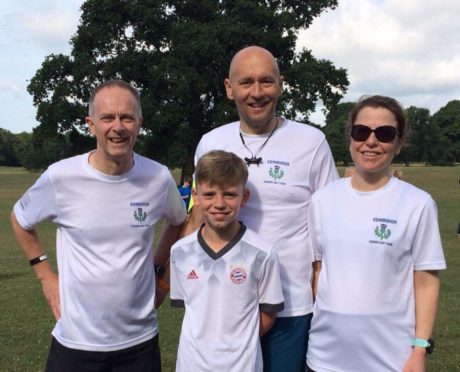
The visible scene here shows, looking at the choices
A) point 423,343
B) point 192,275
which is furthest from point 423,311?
point 192,275

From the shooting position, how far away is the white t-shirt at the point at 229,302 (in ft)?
9.79

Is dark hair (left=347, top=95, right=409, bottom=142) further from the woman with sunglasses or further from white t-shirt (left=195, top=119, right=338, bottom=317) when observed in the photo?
white t-shirt (left=195, top=119, right=338, bottom=317)

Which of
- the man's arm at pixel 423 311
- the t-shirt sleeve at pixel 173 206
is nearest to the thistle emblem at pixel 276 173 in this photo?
the t-shirt sleeve at pixel 173 206

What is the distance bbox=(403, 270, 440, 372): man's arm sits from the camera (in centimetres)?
280

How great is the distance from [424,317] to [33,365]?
4.71 m

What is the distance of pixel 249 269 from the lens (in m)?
3.02

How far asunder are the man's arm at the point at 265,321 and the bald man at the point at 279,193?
0.15 metres

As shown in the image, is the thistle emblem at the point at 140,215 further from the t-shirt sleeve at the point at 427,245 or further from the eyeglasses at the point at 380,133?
the t-shirt sleeve at the point at 427,245

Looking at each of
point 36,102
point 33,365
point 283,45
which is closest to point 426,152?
point 283,45

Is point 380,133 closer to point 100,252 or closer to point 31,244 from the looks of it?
point 100,252

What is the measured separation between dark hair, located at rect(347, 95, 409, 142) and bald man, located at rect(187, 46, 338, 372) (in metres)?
0.37

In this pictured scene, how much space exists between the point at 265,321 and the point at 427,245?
0.98m

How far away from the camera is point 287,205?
10.8ft

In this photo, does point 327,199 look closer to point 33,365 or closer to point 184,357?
point 184,357
